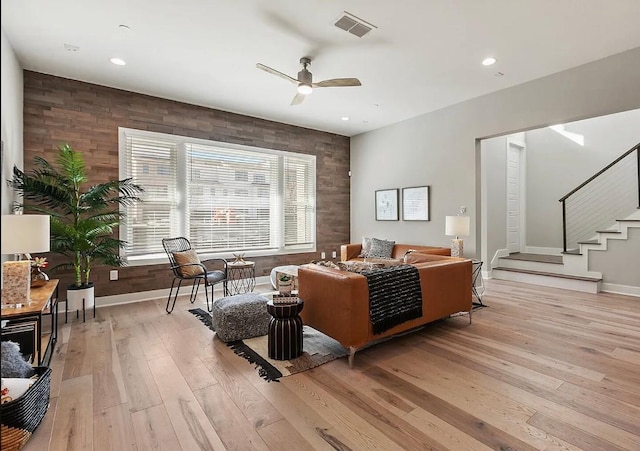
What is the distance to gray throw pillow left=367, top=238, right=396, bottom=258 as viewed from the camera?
614 centimetres

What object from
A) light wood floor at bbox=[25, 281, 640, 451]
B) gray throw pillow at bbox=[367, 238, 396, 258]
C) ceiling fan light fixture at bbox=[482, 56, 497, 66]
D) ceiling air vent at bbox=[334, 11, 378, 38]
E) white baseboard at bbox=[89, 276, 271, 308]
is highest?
ceiling air vent at bbox=[334, 11, 378, 38]

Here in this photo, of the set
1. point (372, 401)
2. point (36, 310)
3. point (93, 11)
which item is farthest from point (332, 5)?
point (36, 310)

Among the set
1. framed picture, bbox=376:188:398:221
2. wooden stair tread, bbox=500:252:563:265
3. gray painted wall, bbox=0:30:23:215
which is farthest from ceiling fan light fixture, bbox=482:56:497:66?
gray painted wall, bbox=0:30:23:215

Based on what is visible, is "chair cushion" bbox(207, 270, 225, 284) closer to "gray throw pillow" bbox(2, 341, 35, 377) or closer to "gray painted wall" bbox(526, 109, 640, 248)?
"gray throw pillow" bbox(2, 341, 35, 377)

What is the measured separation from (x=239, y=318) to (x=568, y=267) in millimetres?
5516

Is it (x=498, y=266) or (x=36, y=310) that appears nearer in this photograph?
(x=36, y=310)

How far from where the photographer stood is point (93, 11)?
322 centimetres

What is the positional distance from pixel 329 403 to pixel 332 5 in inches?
131

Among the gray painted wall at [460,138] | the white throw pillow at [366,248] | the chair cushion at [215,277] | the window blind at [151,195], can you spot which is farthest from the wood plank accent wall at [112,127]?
the gray painted wall at [460,138]

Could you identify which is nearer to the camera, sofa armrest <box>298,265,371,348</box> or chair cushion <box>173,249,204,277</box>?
sofa armrest <box>298,265,371,348</box>

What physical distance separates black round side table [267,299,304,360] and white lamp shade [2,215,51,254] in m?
1.92

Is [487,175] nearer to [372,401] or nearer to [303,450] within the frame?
[372,401]

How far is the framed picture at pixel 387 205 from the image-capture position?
21.8 ft

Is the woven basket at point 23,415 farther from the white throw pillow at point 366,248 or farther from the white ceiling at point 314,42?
the white throw pillow at point 366,248
